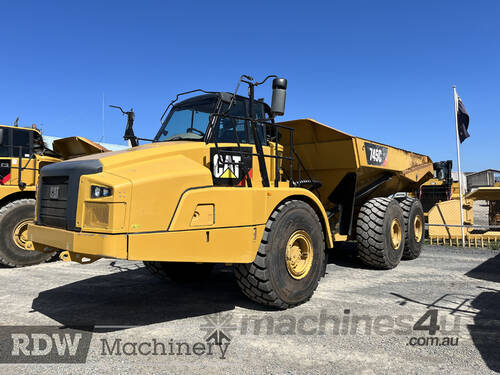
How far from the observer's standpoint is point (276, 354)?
10.3 feet

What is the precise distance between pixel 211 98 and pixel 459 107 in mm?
8914

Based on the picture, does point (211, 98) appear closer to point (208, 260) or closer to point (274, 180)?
point (274, 180)

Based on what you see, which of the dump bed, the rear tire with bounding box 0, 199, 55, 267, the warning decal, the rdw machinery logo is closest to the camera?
the rdw machinery logo

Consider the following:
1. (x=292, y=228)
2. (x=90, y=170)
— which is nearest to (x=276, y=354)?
(x=292, y=228)

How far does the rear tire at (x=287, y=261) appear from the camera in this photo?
405cm

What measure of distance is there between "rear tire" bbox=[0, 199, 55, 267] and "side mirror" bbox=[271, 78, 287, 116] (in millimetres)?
5747

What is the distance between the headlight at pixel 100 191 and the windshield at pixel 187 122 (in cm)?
140

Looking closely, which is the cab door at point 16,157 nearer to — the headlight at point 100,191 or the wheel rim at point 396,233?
the headlight at point 100,191

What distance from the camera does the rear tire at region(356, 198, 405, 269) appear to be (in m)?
6.43

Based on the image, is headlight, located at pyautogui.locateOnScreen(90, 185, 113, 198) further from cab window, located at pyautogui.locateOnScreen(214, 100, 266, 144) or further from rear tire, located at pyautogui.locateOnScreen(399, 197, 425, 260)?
rear tire, located at pyautogui.locateOnScreen(399, 197, 425, 260)

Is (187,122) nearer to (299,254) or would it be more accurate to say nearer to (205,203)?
(205,203)

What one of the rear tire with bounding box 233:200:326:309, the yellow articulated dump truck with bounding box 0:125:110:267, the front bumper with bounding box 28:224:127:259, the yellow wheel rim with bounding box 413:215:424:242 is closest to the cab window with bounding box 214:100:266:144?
the rear tire with bounding box 233:200:326:309

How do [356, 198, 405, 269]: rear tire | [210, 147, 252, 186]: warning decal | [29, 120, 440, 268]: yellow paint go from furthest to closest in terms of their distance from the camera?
[356, 198, 405, 269]: rear tire
[210, 147, 252, 186]: warning decal
[29, 120, 440, 268]: yellow paint

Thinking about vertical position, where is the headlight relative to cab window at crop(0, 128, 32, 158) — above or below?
below
